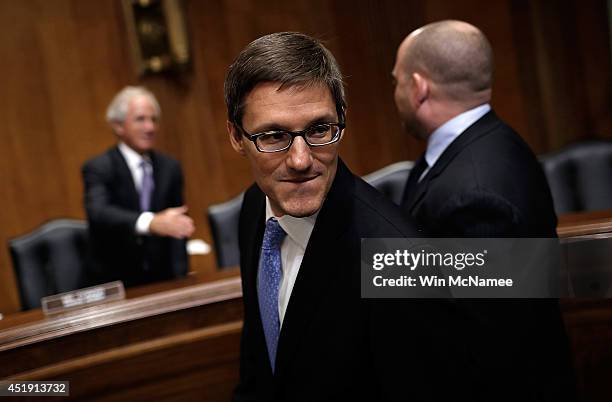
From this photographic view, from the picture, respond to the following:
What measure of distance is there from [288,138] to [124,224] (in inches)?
97.9

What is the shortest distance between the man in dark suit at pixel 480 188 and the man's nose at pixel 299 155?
1.77 ft

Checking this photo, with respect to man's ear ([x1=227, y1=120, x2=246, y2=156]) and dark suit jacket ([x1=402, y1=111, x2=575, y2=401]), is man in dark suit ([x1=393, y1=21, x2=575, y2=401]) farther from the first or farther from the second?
man's ear ([x1=227, y1=120, x2=246, y2=156])

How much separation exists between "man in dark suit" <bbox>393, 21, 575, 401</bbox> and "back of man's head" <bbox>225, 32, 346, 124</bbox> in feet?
1.99

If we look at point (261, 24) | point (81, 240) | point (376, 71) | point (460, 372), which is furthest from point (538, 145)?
point (460, 372)

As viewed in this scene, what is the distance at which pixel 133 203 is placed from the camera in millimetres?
3953

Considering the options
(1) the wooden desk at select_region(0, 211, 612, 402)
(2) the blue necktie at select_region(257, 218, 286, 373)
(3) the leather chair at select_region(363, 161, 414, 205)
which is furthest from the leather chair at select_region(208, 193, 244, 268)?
(2) the blue necktie at select_region(257, 218, 286, 373)

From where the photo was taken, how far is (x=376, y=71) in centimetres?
498

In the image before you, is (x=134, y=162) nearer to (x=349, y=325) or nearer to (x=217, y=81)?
(x=217, y=81)

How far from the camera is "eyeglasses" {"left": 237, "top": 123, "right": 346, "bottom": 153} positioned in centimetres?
132

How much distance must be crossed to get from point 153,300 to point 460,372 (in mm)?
1244

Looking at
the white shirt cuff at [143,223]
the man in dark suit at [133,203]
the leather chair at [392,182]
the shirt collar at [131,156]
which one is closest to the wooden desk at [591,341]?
the leather chair at [392,182]

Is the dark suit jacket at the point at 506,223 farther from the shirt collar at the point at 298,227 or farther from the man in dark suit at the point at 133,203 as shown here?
the man in dark suit at the point at 133,203

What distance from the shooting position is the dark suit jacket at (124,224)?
3.66m

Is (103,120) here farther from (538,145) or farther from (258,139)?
(258,139)
